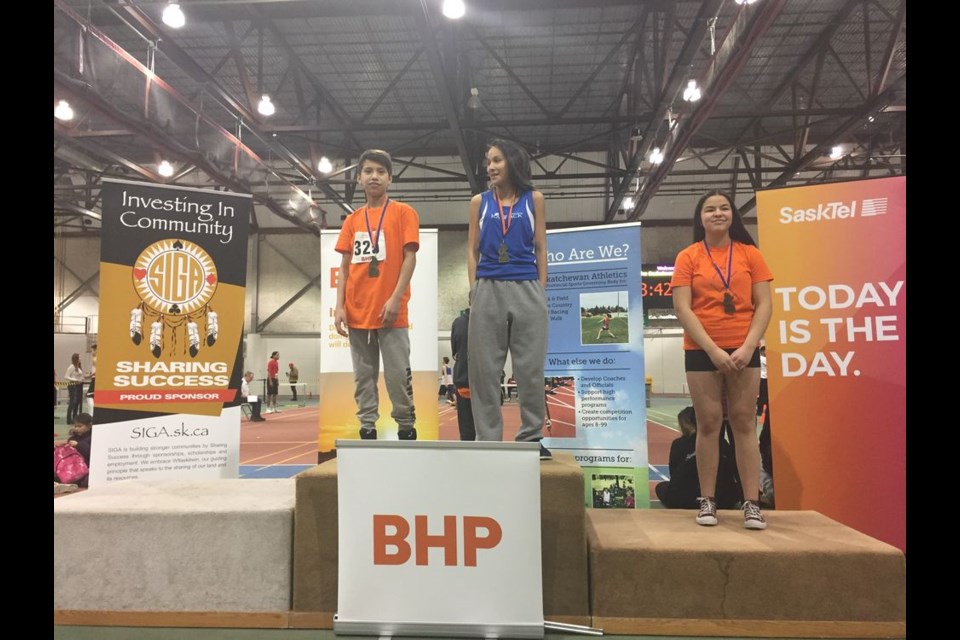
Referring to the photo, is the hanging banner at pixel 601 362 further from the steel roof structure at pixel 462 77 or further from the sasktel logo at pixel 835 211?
the steel roof structure at pixel 462 77

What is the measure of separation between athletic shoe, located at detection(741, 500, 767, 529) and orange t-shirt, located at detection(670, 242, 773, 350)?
2.68ft

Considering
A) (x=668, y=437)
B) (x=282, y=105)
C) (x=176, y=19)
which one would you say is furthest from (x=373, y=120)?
(x=668, y=437)

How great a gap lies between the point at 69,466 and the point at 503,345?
187 inches

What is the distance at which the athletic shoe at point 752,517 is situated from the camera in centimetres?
262

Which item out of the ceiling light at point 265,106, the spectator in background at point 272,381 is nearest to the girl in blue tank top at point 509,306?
the ceiling light at point 265,106

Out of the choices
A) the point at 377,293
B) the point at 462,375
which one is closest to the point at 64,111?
the point at 462,375

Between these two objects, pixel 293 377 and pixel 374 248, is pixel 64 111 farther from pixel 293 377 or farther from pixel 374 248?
pixel 293 377

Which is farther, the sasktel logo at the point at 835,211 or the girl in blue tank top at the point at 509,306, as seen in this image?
the sasktel logo at the point at 835,211

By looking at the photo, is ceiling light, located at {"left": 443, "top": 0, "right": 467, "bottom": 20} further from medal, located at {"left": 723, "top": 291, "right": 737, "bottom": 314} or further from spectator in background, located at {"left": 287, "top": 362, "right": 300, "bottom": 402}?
spectator in background, located at {"left": 287, "top": 362, "right": 300, "bottom": 402}

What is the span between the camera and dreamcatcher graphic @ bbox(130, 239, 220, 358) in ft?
12.6

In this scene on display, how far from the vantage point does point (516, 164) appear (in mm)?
2787

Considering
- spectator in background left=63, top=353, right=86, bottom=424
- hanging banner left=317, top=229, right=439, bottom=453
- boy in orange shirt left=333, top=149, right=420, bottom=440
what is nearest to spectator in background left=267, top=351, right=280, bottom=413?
spectator in background left=63, top=353, right=86, bottom=424

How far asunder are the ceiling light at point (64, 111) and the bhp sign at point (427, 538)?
7595 mm

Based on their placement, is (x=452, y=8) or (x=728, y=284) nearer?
(x=728, y=284)
